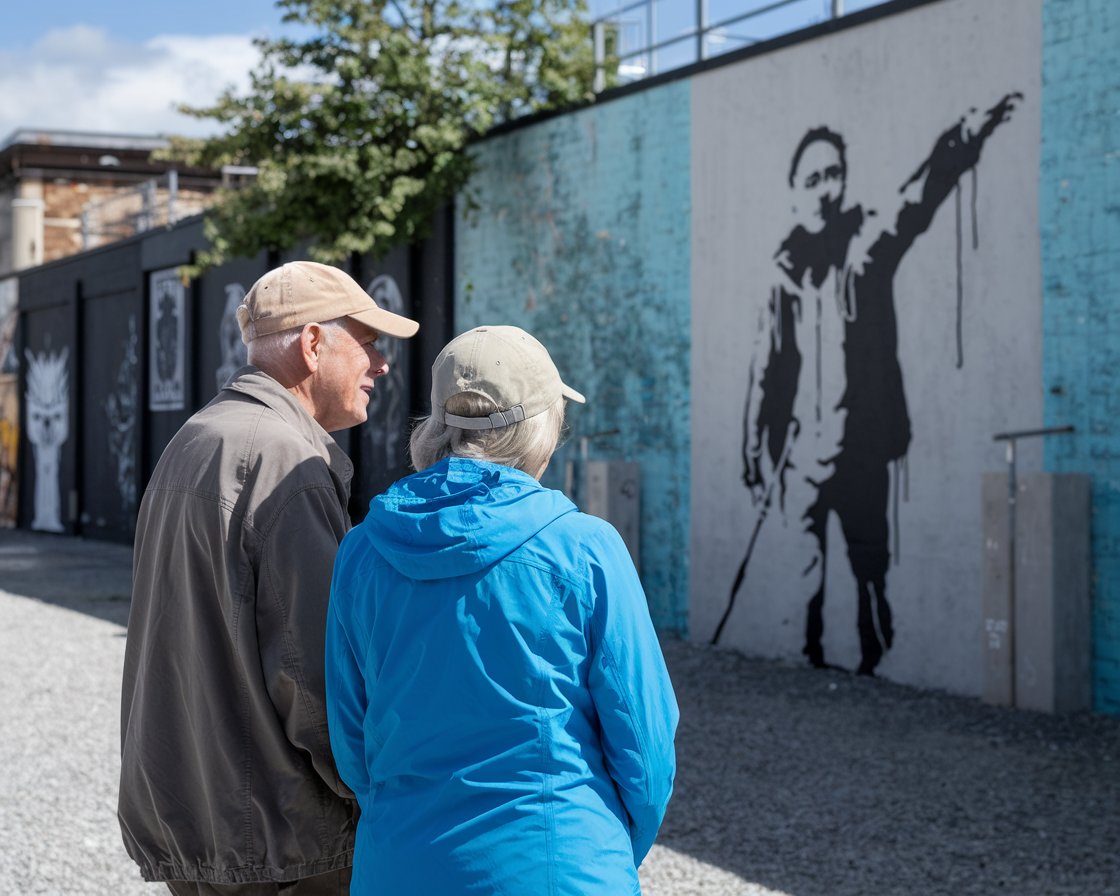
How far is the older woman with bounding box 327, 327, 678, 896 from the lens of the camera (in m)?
2.12

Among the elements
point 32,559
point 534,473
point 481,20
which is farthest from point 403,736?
point 32,559

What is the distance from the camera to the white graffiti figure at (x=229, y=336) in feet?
Result: 57.5

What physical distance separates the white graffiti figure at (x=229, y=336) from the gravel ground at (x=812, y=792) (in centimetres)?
856

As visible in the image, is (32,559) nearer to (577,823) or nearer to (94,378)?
(94,378)

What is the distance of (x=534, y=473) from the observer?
2.34 metres

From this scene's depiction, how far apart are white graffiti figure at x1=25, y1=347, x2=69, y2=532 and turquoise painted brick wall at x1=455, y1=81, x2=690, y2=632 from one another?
13021mm

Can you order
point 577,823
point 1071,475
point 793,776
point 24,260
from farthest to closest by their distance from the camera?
1. point 24,260
2. point 1071,475
3. point 793,776
4. point 577,823

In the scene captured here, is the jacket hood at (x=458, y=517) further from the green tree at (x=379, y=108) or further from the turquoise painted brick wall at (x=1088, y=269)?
the green tree at (x=379, y=108)

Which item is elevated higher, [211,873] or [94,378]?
[94,378]

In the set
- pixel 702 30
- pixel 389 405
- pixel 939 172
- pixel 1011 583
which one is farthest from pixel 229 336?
pixel 1011 583

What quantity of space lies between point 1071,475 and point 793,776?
236 cm

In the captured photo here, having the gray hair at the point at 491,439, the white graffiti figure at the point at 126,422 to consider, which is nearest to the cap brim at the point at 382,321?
the gray hair at the point at 491,439

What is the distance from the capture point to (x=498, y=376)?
7.35ft

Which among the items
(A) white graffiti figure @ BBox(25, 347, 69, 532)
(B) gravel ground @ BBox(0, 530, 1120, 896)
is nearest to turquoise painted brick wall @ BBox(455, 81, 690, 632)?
(B) gravel ground @ BBox(0, 530, 1120, 896)
